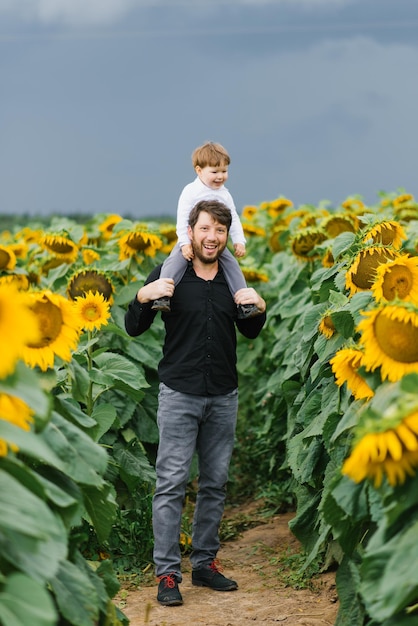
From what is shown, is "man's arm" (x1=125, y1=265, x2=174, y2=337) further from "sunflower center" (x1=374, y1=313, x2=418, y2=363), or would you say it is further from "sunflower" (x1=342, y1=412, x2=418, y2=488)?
"sunflower" (x1=342, y1=412, x2=418, y2=488)

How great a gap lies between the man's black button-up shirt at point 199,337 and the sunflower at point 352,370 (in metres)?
1.49

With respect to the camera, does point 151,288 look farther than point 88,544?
No

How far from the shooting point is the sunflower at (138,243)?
651cm

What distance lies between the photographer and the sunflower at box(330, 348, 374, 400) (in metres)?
3.28

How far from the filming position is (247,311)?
4.88 m

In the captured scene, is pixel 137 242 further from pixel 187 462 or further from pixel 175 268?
pixel 187 462

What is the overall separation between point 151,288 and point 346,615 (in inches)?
76.4

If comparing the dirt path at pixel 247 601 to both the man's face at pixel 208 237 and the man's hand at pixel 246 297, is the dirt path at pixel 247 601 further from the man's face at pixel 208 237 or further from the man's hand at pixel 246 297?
the man's face at pixel 208 237

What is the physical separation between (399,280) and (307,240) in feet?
9.92

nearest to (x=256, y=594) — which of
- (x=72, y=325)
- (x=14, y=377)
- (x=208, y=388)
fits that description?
(x=208, y=388)

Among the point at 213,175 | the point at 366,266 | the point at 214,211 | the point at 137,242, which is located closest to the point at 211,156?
the point at 213,175

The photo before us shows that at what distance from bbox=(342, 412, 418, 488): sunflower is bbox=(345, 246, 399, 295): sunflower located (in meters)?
1.75

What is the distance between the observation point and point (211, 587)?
4930 mm

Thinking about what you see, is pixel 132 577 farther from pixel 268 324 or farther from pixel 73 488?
pixel 268 324
